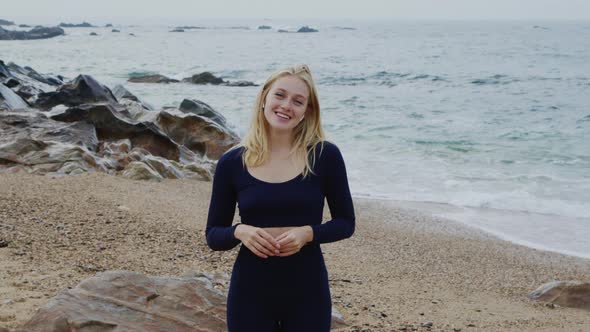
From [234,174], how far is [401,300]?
11.1ft

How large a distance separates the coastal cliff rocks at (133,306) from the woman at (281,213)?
125 cm

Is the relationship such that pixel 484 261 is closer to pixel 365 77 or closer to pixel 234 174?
pixel 234 174

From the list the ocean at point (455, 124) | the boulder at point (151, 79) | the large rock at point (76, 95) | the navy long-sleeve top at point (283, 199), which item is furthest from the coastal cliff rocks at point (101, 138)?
the boulder at point (151, 79)

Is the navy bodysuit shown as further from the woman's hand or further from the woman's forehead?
the woman's forehead

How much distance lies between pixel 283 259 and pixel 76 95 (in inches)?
565

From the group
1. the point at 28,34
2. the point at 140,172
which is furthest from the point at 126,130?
the point at 28,34

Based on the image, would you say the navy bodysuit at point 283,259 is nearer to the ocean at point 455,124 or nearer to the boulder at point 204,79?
the ocean at point 455,124

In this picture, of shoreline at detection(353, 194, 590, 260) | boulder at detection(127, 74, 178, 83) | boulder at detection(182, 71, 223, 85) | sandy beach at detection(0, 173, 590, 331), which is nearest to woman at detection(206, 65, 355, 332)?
sandy beach at detection(0, 173, 590, 331)

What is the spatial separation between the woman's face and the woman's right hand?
1.50ft

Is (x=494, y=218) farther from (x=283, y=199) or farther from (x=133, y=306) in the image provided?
(x=283, y=199)

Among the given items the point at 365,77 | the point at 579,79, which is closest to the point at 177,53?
the point at 365,77

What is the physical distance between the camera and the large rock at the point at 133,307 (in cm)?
360

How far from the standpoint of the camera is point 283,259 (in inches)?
103

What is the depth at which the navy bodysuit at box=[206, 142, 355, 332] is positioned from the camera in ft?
8.49
